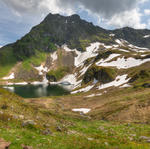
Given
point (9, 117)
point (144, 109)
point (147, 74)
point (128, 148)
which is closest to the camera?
point (128, 148)

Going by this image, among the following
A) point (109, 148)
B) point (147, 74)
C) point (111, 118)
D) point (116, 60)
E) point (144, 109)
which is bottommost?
point (111, 118)

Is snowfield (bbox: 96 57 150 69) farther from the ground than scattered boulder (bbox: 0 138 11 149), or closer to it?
farther from the ground

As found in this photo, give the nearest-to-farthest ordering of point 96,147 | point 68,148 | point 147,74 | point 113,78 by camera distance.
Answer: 1. point 96,147
2. point 68,148
3. point 147,74
4. point 113,78

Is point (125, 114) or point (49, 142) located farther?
point (125, 114)

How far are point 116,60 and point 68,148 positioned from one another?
14994 cm

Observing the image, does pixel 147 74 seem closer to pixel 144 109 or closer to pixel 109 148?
pixel 144 109

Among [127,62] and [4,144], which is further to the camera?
[127,62]

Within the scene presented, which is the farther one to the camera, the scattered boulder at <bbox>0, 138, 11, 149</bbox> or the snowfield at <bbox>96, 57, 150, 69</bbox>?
the snowfield at <bbox>96, 57, 150, 69</bbox>

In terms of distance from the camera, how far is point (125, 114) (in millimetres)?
36906

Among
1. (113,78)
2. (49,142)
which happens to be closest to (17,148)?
(49,142)

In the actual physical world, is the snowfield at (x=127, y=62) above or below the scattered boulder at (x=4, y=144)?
above

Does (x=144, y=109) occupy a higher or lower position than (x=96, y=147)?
lower

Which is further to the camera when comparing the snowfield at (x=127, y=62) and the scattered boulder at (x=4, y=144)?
the snowfield at (x=127, y=62)

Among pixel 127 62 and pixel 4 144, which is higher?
pixel 127 62
